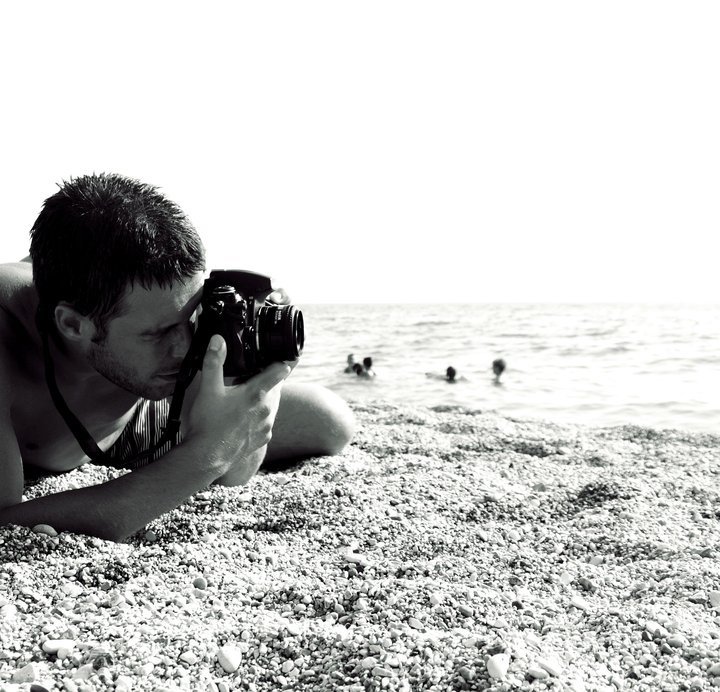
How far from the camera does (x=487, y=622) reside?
5.11ft

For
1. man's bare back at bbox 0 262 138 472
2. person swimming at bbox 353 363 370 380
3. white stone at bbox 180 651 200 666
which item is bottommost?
person swimming at bbox 353 363 370 380

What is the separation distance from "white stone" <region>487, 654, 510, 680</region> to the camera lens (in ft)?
3.44

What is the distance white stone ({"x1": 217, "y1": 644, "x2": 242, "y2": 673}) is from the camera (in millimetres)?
1370

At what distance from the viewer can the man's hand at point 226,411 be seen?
75.7 inches

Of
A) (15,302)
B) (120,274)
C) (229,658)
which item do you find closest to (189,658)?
(229,658)

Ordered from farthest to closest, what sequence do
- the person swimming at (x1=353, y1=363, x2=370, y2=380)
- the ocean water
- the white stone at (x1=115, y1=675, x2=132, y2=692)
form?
the person swimming at (x1=353, y1=363, x2=370, y2=380) < the ocean water < the white stone at (x1=115, y1=675, x2=132, y2=692)

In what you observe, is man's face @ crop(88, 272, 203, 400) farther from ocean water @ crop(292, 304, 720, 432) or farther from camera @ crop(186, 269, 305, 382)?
ocean water @ crop(292, 304, 720, 432)

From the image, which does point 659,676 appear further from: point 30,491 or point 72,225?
point 30,491

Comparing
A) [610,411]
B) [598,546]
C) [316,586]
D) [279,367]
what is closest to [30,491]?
[279,367]

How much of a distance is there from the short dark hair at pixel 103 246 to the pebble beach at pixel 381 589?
676mm

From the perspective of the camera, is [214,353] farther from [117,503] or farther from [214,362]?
[117,503]

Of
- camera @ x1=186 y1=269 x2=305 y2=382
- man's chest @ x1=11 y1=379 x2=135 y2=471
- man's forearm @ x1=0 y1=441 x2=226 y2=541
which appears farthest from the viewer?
man's chest @ x1=11 y1=379 x2=135 y2=471

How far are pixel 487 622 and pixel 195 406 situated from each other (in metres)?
0.98

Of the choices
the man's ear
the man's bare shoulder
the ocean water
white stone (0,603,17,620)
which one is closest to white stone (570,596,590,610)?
white stone (0,603,17,620)
